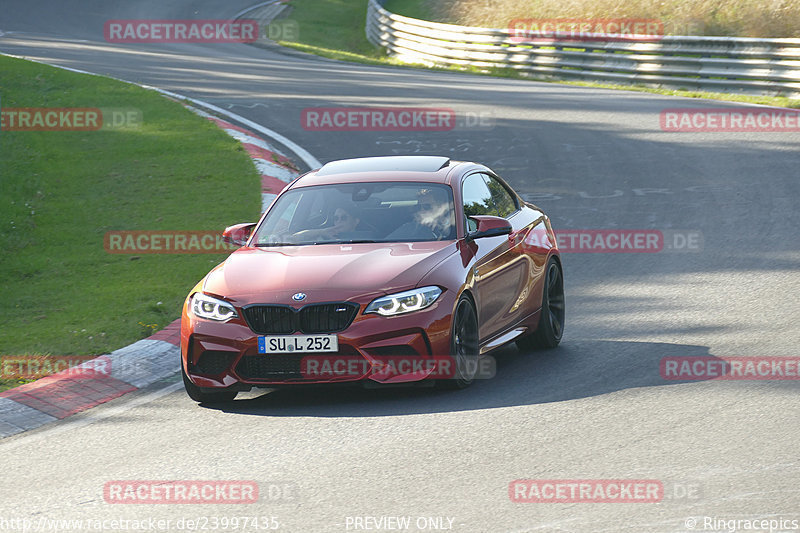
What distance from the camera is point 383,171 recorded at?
370 inches

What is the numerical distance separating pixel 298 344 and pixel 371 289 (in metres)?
0.59

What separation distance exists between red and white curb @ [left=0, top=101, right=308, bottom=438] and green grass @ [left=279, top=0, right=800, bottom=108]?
15.5 metres

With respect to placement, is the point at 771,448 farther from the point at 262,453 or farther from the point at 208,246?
the point at 208,246

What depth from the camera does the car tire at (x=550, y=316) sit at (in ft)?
31.0

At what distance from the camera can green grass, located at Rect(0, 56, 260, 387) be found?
34.5 ft

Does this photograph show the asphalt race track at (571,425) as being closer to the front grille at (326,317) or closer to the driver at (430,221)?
the front grille at (326,317)

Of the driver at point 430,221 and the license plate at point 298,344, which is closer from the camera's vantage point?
the license plate at point 298,344

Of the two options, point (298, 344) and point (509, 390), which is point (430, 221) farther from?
point (298, 344)

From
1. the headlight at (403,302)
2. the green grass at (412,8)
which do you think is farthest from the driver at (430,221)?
the green grass at (412,8)

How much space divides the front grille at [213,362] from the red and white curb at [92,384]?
0.89 m

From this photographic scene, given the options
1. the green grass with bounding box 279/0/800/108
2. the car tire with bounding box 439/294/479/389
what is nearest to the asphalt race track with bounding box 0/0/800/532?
the car tire with bounding box 439/294/479/389

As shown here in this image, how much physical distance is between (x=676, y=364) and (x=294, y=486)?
3476mm

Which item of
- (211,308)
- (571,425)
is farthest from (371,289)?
(571,425)

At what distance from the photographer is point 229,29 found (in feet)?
143
